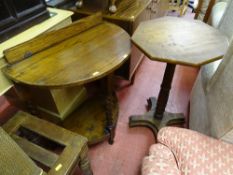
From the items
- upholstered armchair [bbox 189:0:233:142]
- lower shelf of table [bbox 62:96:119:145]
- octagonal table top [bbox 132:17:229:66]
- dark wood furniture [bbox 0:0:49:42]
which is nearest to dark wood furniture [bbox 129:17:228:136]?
octagonal table top [bbox 132:17:229:66]

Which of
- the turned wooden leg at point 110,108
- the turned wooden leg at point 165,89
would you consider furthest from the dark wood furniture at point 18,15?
the turned wooden leg at point 165,89

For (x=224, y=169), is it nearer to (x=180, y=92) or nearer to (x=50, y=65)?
(x=50, y=65)

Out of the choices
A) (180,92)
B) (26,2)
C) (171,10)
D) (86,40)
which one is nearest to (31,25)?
(26,2)

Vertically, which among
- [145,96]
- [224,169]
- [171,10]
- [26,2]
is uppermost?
[26,2]

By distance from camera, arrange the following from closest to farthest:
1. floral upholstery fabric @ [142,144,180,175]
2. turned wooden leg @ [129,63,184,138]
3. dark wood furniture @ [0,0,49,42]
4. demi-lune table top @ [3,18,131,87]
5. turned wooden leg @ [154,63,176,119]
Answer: floral upholstery fabric @ [142,144,180,175] → demi-lune table top @ [3,18,131,87] → dark wood furniture @ [0,0,49,42] → turned wooden leg @ [154,63,176,119] → turned wooden leg @ [129,63,184,138]

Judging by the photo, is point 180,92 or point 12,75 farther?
point 180,92

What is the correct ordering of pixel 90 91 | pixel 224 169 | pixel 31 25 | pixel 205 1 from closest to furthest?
pixel 224 169 < pixel 31 25 < pixel 90 91 < pixel 205 1

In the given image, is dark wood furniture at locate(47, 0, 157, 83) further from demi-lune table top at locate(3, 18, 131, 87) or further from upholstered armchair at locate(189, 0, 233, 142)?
upholstered armchair at locate(189, 0, 233, 142)

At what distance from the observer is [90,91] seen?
1.81m

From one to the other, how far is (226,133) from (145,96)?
995 mm

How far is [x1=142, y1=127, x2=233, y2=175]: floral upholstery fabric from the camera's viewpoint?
0.77 metres

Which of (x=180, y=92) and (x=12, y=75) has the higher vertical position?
(x=12, y=75)

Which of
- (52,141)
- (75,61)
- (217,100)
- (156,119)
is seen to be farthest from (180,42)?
(52,141)

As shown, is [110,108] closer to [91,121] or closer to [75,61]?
[91,121]
